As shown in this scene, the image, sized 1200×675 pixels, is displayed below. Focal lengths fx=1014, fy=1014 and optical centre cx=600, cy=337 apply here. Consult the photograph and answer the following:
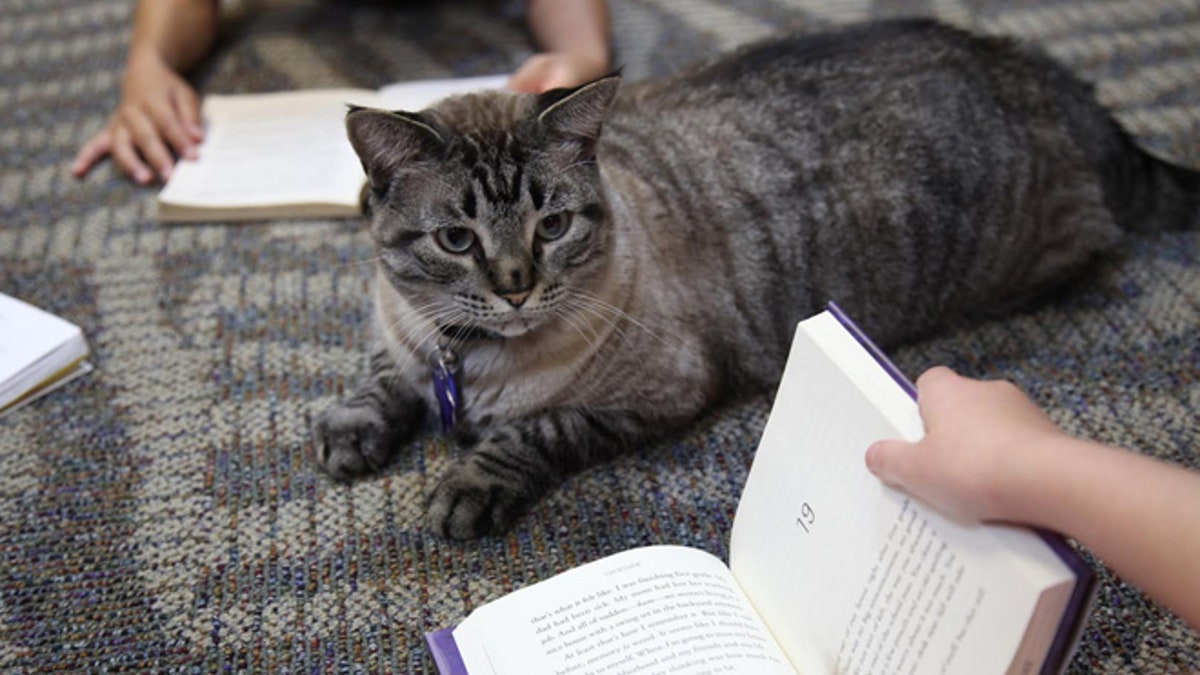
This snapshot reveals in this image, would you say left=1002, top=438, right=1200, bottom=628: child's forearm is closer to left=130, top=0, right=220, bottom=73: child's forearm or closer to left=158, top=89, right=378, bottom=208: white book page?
left=158, top=89, right=378, bottom=208: white book page

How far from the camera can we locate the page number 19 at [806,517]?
942 millimetres

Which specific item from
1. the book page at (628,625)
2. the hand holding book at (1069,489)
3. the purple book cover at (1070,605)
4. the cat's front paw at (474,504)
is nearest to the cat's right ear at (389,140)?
the cat's front paw at (474,504)

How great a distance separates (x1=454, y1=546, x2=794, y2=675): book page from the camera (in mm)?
948

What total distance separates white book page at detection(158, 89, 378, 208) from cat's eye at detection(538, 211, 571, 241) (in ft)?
2.13

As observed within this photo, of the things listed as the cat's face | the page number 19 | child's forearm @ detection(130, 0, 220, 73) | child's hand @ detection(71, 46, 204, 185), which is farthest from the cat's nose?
child's forearm @ detection(130, 0, 220, 73)

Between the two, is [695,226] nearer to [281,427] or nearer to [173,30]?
[281,427]

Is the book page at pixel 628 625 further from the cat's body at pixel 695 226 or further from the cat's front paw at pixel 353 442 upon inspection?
the cat's front paw at pixel 353 442

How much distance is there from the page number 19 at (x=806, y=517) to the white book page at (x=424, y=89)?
3.88 ft

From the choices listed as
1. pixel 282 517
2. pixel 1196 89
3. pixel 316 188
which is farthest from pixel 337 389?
pixel 1196 89

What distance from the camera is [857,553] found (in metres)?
0.88

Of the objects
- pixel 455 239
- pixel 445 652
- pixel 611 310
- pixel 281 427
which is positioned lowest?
pixel 281 427

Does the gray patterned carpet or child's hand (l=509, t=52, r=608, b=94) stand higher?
child's hand (l=509, t=52, r=608, b=94)

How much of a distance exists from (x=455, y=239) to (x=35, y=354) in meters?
0.70

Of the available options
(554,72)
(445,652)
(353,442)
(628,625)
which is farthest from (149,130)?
(628,625)
